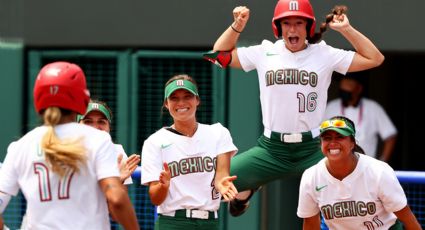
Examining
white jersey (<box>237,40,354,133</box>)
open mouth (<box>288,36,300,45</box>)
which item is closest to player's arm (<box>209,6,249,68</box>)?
white jersey (<box>237,40,354,133</box>)

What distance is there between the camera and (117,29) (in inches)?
392

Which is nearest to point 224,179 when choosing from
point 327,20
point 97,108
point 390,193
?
point 390,193

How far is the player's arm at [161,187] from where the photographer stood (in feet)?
21.4

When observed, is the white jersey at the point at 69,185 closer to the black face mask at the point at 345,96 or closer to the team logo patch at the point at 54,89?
the team logo patch at the point at 54,89

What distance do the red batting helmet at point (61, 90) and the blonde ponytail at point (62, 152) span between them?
5.8 inches

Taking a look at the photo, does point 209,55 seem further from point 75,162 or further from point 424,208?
point 75,162

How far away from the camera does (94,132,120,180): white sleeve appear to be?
521cm

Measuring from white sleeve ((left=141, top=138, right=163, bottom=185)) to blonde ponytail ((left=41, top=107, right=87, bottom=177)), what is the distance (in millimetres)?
1752

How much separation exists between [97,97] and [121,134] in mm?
423

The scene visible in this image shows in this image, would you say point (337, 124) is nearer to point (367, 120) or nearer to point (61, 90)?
point (61, 90)

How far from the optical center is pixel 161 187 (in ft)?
22.0

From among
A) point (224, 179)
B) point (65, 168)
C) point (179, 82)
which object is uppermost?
point (179, 82)

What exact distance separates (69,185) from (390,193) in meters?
2.29

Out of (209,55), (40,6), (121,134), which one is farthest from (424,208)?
(40,6)
